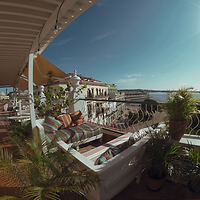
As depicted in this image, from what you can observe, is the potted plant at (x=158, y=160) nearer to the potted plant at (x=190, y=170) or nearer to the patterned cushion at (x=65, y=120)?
the potted plant at (x=190, y=170)

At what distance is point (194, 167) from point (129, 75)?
37449mm

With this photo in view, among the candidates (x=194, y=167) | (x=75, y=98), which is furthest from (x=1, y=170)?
(x=75, y=98)

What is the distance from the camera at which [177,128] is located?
1650mm

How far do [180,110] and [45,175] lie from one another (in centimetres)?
215

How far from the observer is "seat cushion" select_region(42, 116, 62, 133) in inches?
108

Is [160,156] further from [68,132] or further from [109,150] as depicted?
[68,132]

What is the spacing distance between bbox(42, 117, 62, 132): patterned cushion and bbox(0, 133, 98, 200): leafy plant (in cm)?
127

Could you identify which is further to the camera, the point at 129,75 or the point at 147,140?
the point at 129,75

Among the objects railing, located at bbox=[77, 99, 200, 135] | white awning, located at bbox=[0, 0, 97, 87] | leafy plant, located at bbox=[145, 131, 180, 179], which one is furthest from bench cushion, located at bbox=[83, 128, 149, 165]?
white awning, located at bbox=[0, 0, 97, 87]

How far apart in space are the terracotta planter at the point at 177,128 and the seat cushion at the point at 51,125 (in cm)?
262

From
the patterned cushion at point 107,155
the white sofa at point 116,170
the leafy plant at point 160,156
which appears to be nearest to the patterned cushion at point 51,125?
the white sofa at point 116,170

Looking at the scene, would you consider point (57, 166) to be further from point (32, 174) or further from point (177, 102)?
point (177, 102)

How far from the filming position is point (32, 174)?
123 centimetres

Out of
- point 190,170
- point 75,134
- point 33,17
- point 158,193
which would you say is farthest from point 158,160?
point 33,17
